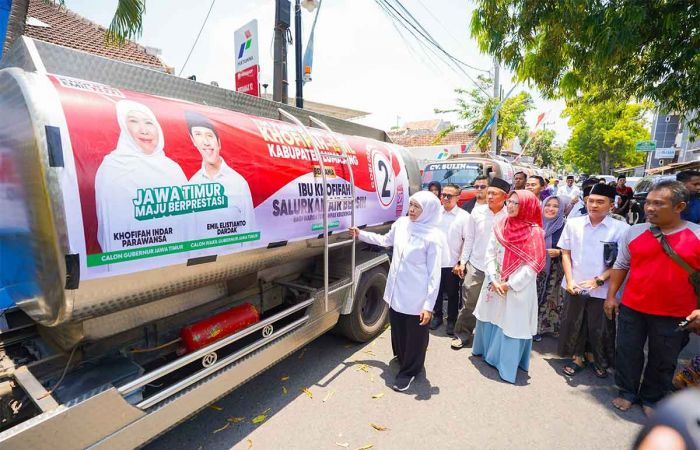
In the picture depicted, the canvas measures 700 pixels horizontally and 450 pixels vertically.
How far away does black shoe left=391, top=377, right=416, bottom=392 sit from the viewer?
3.29 metres

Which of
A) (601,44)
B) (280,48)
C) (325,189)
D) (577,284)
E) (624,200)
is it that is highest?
(280,48)

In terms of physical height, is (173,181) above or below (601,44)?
below

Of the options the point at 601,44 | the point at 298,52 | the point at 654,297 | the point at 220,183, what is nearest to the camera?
the point at 220,183

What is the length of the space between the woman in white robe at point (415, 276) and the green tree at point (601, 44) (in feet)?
10.4

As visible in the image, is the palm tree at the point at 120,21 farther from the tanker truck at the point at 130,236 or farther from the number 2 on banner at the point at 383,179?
the number 2 on banner at the point at 383,179

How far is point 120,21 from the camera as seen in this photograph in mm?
4527

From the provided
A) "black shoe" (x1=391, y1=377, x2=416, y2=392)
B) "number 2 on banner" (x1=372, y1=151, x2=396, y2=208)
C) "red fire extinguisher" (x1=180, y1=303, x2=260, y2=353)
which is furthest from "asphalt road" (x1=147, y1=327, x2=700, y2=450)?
"number 2 on banner" (x1=372, y1=151, x2=396, y2=208)

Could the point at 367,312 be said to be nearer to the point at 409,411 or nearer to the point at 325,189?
the point at 409,411

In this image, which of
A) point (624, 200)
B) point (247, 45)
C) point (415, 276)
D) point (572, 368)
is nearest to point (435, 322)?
point (572, 368)

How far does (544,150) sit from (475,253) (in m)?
68.3

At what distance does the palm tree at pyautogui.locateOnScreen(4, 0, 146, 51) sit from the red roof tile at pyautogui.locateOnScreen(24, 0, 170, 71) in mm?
5034

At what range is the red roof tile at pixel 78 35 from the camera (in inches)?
349

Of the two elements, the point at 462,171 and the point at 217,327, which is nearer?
the point at 217,327

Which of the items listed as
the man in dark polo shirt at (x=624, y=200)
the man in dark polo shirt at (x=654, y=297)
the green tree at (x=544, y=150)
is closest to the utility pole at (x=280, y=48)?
the man in dark polo shirt at (x=654, y=297)
